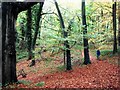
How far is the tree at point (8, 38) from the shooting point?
9.83 meters

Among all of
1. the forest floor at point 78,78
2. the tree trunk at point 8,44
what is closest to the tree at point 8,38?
the tree trunk at point 8,44

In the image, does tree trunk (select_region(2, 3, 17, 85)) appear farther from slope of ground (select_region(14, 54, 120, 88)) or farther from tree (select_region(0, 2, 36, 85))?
slope of ground (select_region(14, 54, 120, 88))

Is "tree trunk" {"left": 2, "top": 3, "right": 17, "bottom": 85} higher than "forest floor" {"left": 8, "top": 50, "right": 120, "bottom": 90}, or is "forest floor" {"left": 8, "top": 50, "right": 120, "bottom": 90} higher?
"tree trunk" {"left": 2, "top": 3, "right": 17, "bottom": 85}

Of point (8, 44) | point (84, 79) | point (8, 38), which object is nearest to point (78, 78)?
point (84, 79)

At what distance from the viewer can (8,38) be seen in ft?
32.4

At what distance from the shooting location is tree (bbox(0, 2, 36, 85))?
983 cm

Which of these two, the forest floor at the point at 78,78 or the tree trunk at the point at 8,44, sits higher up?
the tree trunk at the point at 8,44

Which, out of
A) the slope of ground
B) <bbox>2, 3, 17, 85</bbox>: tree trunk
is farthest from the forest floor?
<bbox>2, 3, 17, 85</bbox>: tree trunk

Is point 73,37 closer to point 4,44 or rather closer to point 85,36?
point 85,36

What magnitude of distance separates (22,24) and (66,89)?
24392mm

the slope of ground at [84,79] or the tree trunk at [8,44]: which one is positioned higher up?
the tree trunk at [8,44]

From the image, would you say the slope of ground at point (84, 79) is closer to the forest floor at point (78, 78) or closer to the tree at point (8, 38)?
the forest floor at point (78, 78)

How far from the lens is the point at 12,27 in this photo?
33.1 ft

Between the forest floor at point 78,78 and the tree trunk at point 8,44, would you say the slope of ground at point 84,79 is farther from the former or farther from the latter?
Result: the tree trunk at point 8,44
